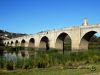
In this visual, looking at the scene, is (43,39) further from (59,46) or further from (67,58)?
(67,58)

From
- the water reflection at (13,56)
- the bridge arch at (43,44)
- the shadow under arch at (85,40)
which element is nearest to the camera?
the water reflection at (13,56)

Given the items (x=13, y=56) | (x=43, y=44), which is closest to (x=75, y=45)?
(x=13, y=56)

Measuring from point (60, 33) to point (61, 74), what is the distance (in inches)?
1391

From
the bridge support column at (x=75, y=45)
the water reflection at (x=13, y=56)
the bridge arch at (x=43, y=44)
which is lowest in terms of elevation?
the water reflection at (x=13, y=56)

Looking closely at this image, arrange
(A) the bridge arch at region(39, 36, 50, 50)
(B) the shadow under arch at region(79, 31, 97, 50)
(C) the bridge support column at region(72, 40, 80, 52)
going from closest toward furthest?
(B) the shadow under arch at region(79, 31, 97, 50) → (C) the bridge support column at region(72, 40, 80, 52) → (A) the bridge arch at region(39, 36, 50, 50)

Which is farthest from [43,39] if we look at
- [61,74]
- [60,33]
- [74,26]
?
[61,74]

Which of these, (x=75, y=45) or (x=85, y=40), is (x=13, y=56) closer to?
(x=75, y=45)

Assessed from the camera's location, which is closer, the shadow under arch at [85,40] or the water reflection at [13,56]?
the water reflection at [13,56]

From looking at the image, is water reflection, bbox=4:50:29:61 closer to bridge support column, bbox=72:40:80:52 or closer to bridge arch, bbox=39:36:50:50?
bridge support column, bbox=72:40:80:52

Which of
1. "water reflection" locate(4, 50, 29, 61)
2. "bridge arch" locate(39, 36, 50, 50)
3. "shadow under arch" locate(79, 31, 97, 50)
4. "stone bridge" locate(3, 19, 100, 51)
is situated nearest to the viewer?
"water reflection" locate(4, 50, 29, 61)

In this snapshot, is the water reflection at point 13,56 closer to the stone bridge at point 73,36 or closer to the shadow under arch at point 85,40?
the stone bridge at point 73,36

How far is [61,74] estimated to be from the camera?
43.6 ft

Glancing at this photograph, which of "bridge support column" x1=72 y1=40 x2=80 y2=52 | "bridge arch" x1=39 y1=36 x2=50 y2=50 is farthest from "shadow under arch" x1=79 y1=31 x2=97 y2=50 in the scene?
"bridge arch" x1=39 y1=36 x2=50 y2=50

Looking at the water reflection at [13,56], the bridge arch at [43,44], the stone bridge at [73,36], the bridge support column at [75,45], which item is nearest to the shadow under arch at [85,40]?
the stone bridge at [73,36]
